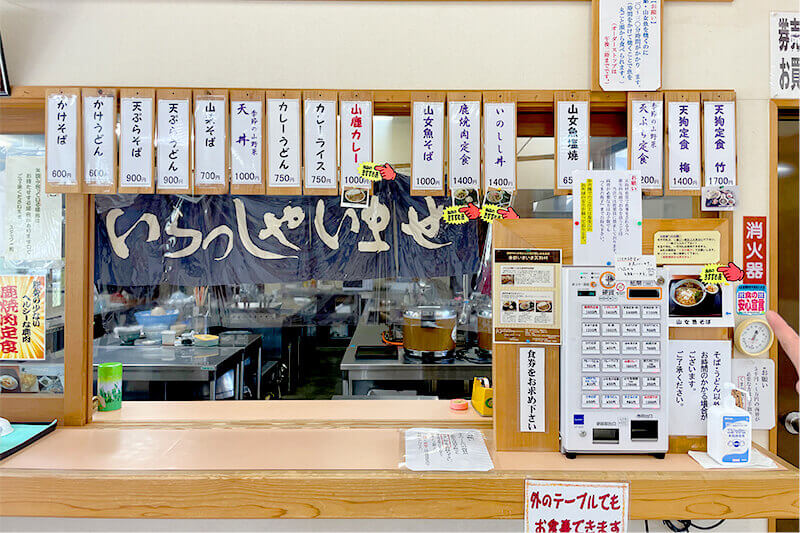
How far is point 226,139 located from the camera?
1.93m

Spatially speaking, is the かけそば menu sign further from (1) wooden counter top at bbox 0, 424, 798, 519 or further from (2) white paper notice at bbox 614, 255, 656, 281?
(2) white paper notice at bbox 614, 255, 656, 281

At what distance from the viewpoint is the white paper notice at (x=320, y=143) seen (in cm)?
192

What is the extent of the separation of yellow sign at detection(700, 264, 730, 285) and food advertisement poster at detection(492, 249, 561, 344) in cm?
56

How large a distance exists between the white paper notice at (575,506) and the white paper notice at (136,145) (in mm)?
1904

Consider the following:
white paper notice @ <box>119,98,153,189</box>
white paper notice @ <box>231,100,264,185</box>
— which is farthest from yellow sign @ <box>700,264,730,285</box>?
white paper notice @ <box>119,98,153,189</box>

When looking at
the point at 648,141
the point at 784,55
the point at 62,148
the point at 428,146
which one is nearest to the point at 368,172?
the point at 428,146

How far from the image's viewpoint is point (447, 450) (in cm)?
172

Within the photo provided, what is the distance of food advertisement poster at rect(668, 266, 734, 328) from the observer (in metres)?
1.75

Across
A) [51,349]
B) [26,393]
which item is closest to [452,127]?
[51,349]

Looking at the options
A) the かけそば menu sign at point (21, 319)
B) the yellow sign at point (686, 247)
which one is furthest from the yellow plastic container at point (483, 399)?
the かけそば menu sign at point (21, 319)

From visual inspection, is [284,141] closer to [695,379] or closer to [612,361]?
[612,361]

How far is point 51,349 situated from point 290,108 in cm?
154

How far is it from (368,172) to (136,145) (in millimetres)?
972

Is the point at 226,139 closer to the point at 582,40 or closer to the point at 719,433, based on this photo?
the point at 582,40
